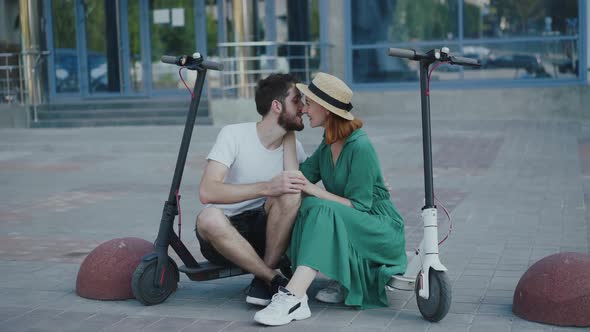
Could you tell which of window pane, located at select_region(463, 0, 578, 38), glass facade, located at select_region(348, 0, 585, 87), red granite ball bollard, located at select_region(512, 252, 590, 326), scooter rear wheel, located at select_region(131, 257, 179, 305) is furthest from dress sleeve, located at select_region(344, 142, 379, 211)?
window pane, located at select_region(463, 0, 578, 38)

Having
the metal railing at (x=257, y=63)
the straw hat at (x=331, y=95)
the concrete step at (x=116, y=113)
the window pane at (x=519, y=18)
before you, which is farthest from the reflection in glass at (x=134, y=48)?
the straw hat at (x=331, y=95)

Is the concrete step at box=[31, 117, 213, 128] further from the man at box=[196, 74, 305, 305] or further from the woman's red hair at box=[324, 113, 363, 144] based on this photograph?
the woman's red hair at box=[324, 113, 363, 144]

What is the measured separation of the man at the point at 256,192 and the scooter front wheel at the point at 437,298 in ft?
2.72

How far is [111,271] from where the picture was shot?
5449 mm

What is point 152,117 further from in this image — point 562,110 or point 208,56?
point 562,110

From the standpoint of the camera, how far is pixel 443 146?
43.9ft

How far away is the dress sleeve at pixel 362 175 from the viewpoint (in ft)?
16.5

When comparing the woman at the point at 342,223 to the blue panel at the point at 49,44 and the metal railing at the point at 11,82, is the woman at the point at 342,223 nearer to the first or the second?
the metal railing at the point at 11,82

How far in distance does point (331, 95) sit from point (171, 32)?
15071 mm

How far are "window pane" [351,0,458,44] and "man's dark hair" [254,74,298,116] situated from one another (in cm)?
1392

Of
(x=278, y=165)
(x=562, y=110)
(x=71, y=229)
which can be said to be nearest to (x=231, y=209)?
(x=278, y=165)

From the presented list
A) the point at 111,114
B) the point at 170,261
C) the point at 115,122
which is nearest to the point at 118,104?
the point at 111,114

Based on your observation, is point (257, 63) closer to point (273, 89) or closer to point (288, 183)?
point (273, 89)

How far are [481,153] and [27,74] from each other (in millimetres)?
9883
